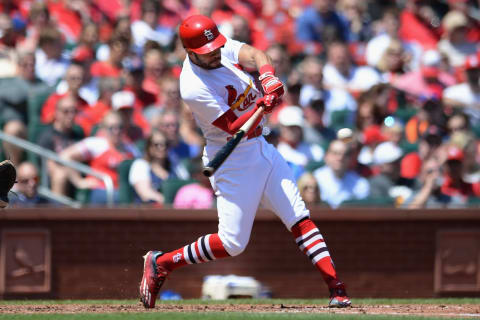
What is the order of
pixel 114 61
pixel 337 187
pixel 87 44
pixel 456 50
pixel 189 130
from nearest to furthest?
1. pixel 337 187
2. pixel 189 130
3. pixel 114 61
4. pixel 87 44
5. pixel 456 50

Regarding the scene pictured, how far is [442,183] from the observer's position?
9.62 meters

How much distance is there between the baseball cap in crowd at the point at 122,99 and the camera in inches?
386

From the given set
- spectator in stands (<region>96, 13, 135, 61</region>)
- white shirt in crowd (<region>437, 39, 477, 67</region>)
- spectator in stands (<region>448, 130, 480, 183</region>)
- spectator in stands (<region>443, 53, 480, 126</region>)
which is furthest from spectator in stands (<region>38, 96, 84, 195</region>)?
white shirt in crowd (<region>437, 39, 477, 67</region>)

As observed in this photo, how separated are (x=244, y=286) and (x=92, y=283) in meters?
1.36

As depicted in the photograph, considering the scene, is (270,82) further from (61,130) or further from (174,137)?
(61,130)

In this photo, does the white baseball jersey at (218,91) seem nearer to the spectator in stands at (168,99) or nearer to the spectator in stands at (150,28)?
the spectator in stands at (168,99)

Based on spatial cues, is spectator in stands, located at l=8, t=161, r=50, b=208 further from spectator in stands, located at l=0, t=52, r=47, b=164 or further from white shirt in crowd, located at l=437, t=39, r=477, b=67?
white shirt in crowd, located at l=437, t=39, r=477, b=67

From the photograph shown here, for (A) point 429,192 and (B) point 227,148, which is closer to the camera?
(B) point 227,148

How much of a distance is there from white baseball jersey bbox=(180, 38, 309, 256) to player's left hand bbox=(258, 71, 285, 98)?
0.82 ft

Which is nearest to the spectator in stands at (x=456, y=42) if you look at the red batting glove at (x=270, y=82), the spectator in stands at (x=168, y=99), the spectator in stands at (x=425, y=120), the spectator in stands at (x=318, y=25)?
the spectator in stands at (x=318, y=25)

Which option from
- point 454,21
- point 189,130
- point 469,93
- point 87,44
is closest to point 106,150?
point 189,130

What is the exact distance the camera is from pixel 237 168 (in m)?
6.37

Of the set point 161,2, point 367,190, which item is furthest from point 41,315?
point 161,2

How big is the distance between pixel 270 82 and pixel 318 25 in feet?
19.2
